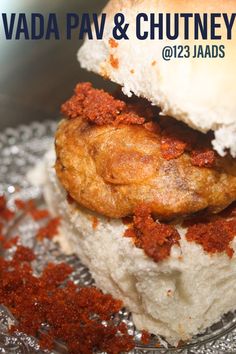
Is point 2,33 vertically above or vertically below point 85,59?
above

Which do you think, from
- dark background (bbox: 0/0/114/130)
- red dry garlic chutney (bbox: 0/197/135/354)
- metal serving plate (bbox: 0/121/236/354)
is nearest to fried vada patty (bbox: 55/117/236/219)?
red dry garlic chutney (bbox: 0/197/135/354)

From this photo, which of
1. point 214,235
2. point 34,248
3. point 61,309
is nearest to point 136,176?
point 214,235

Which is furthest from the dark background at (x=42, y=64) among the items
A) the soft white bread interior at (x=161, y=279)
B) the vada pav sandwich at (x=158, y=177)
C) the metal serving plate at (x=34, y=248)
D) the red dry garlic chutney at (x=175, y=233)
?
the red dry garlic chutney at (x=175, y=233)

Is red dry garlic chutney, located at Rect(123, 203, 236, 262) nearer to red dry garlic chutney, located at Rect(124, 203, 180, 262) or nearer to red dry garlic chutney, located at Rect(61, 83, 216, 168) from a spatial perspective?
red dry garlic chutney, located at Rect(124, 203, 180, 262)

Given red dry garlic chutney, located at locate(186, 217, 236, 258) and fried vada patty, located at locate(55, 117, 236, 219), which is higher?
fried vada patty, located at locate(55, 117, 236, 219)

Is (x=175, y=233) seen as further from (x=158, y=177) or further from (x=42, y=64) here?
(x=42, y=64)

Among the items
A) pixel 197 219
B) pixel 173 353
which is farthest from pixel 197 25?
pixel 173 353

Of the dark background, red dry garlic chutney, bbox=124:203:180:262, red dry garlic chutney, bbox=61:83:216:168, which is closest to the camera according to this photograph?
red dry garlic chutney, bbox=124:203:180:262

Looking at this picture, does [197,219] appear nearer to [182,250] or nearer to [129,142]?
[182,250]
